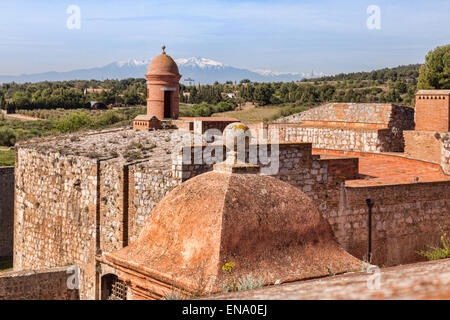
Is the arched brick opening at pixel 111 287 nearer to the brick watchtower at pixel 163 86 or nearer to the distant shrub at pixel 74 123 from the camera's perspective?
the brick watchtower at pixel 163 86

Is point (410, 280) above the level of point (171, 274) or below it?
above

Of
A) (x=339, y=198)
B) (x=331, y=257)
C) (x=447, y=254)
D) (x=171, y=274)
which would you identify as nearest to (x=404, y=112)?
(x=339, y=198)

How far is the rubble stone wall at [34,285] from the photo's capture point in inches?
493

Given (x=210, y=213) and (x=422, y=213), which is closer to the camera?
(x=210, y=213)

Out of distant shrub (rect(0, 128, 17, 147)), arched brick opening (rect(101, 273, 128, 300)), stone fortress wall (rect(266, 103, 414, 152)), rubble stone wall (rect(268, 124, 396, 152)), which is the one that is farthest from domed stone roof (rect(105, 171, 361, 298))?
distant shrub (rect(0, 128, 17, 147))

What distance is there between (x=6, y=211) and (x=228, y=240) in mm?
17327

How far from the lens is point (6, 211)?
21.3 m

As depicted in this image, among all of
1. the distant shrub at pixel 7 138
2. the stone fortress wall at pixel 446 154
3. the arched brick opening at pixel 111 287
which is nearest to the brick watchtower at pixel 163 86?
the arched brick opening at pixel 111 287

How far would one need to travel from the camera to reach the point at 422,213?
13031mm

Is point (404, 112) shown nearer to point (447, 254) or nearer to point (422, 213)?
point (422, 213)

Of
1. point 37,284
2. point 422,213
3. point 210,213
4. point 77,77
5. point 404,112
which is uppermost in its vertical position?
point 77,77

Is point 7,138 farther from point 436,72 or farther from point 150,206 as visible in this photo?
point 150,206

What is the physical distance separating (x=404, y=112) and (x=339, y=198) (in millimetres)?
8573

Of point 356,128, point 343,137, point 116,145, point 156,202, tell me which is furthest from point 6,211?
point 356,128
